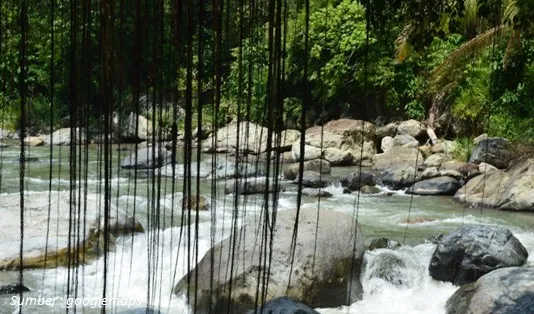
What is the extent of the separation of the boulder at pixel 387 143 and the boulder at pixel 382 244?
853 centimetres

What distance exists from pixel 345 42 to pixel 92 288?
1286 cm

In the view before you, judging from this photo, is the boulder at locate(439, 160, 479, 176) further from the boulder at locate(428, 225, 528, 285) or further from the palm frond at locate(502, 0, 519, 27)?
the boulder at locate(428, 225, 528, 285)

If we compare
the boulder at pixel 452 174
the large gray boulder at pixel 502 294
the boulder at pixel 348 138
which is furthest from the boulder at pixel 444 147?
the large gray boulder at pixel 502 294

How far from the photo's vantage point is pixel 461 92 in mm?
15688

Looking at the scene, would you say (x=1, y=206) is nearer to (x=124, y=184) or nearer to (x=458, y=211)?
(x=124, y=184)

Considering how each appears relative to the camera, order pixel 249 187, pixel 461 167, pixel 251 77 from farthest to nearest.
Answer: pixel 461 167 < pixel 249 187 < pixel 251 77

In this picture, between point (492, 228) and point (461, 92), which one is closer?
point (492, 228)

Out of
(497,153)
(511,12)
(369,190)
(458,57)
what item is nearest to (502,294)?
(511,12)

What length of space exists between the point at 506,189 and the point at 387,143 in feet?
19.8

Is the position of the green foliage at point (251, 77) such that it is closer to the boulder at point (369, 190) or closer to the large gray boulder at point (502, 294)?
the large gray boulder at point (502, 294)

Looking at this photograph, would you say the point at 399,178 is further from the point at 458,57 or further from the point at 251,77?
the point at 251,77

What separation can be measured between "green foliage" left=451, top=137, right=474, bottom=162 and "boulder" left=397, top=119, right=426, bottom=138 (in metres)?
1.84

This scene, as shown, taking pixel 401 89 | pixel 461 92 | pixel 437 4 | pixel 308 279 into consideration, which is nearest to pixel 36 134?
pixel 401 89

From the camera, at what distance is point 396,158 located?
14625mm
